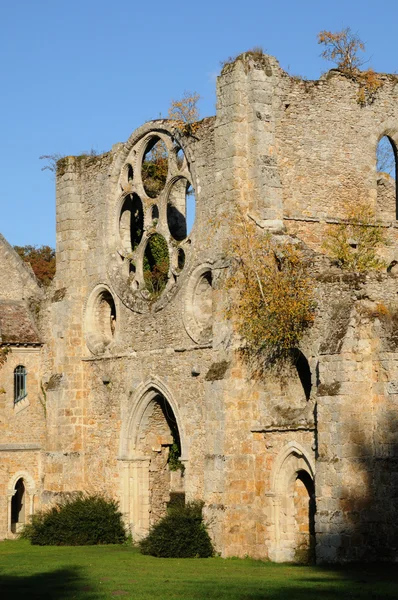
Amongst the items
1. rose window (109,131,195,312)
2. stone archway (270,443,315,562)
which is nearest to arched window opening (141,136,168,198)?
rose window (109,131,195,312)

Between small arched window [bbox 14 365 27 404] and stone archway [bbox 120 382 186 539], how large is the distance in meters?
4.24

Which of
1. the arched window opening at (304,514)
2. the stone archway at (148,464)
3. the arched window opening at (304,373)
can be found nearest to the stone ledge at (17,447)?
the stone archway at (148,464)

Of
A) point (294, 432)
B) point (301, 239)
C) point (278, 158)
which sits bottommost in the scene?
point (294, 432)

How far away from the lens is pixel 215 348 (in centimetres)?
2764

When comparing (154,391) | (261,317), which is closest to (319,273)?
(261,317)

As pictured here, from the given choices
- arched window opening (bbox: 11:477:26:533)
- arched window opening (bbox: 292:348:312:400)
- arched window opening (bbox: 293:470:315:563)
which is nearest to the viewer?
arched window opening (bbox: 293:470:315:563)

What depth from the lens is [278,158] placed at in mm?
28156

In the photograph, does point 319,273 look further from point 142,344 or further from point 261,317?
point 142,344

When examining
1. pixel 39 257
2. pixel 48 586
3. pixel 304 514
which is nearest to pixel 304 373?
pixel 304 514

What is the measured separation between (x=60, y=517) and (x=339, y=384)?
10.1 metres

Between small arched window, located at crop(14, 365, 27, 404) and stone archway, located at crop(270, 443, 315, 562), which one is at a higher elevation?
small arched window, located at crop(14, 365, 27, 404)

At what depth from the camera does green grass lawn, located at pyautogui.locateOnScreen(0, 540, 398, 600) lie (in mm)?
20531

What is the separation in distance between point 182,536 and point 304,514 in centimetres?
259

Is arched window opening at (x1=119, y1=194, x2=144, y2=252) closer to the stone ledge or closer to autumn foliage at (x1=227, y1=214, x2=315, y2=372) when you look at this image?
autumn foliage at (x1=227, y1=214, x2=315, y2=372)
